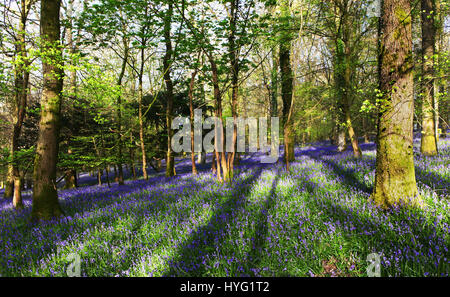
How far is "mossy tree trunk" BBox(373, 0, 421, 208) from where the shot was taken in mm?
2840

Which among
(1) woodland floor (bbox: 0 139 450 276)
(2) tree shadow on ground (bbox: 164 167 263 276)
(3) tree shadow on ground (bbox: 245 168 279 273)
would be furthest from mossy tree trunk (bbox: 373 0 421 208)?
(2) tree shadow on ground (bbox: 164 167 263 276)

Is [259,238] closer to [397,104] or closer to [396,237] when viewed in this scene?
[396,237]

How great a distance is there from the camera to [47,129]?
4590 mm

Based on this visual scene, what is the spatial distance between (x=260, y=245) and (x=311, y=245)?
65cm

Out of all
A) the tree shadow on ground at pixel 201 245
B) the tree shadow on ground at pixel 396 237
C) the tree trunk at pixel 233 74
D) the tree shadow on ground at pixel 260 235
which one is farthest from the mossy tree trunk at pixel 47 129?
the tree shadow on ground at pixel 396 237

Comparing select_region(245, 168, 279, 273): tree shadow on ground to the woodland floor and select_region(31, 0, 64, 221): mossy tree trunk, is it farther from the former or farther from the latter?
select_region(31, 0, 64, 221): mossy tree trunk

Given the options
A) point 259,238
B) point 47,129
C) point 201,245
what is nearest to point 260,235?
point 259,238

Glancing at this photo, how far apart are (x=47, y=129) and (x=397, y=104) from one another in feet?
23.1

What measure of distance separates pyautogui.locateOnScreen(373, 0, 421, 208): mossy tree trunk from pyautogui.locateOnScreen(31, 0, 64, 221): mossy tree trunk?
6.63 m
